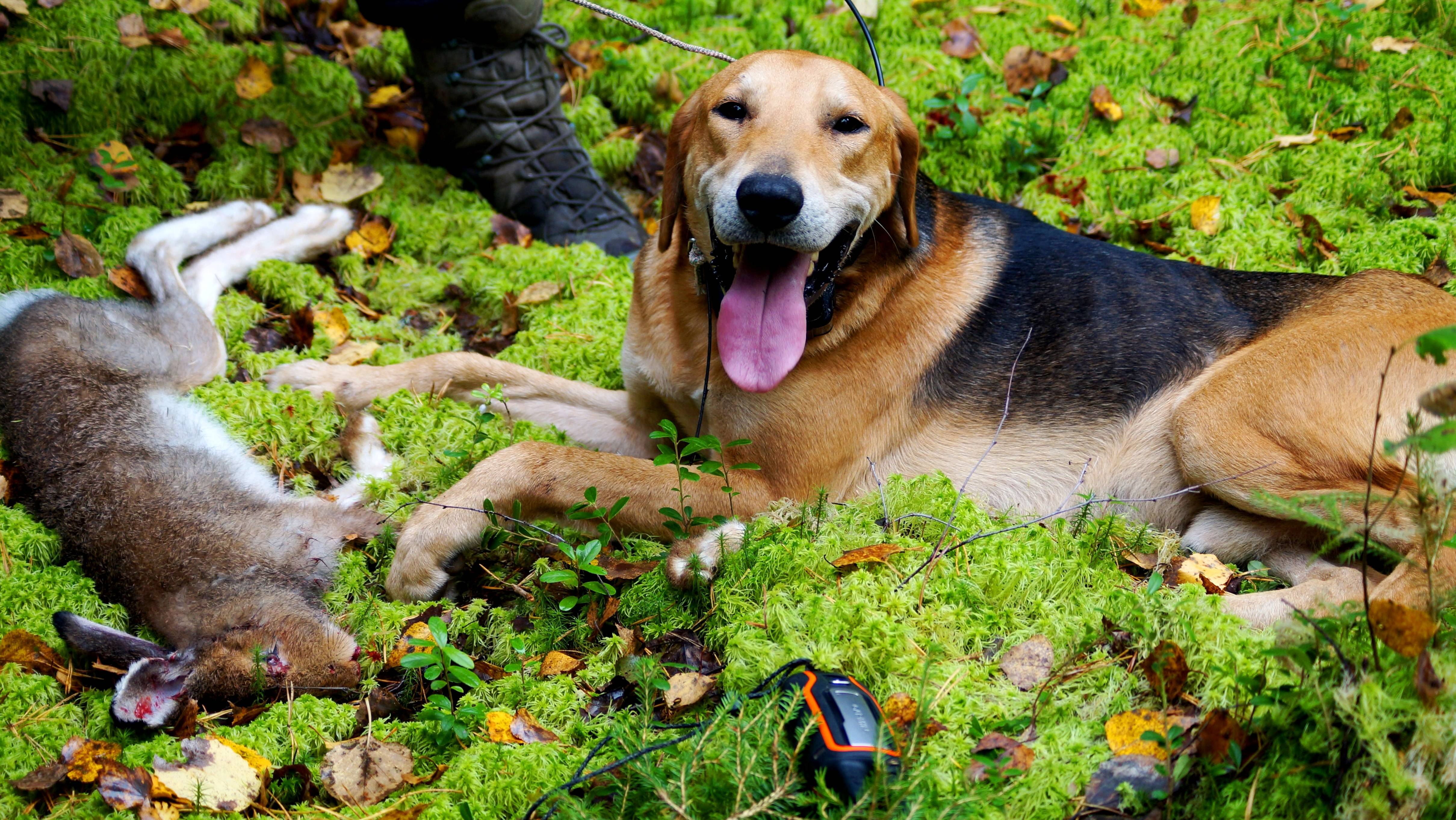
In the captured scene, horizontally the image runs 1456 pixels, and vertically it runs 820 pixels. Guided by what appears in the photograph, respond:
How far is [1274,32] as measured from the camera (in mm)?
5535

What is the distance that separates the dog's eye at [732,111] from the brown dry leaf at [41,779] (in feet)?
9.04

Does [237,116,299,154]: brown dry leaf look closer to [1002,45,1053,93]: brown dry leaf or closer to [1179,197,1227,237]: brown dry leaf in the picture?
[1002,45,1053,93]: brown dry leaf

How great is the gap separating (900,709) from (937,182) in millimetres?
3542

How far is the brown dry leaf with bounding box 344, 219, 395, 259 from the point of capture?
4.93m

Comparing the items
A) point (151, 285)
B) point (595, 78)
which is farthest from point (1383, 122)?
point (151, 285)

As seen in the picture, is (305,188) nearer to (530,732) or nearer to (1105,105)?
(530,732)

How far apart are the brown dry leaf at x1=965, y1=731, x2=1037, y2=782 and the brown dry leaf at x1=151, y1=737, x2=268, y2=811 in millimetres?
1714

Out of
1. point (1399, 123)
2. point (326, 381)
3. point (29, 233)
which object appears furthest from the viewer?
point (1399, 123)

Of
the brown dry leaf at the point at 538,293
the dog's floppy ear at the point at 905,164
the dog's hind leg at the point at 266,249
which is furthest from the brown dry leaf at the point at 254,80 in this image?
the dog's floppy ear at the point at 905,164

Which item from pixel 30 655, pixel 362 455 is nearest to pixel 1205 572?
pixel 362 455

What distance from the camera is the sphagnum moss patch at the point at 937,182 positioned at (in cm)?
220

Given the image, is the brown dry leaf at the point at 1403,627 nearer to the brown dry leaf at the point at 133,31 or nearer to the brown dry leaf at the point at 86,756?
the brown dry leaf at the point at 86,756

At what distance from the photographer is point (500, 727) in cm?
265

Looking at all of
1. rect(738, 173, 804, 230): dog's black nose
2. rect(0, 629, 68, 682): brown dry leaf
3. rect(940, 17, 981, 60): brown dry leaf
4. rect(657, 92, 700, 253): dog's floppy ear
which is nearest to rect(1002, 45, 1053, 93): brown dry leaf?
rect(940, 17, 981, 60): brown dry leaf
